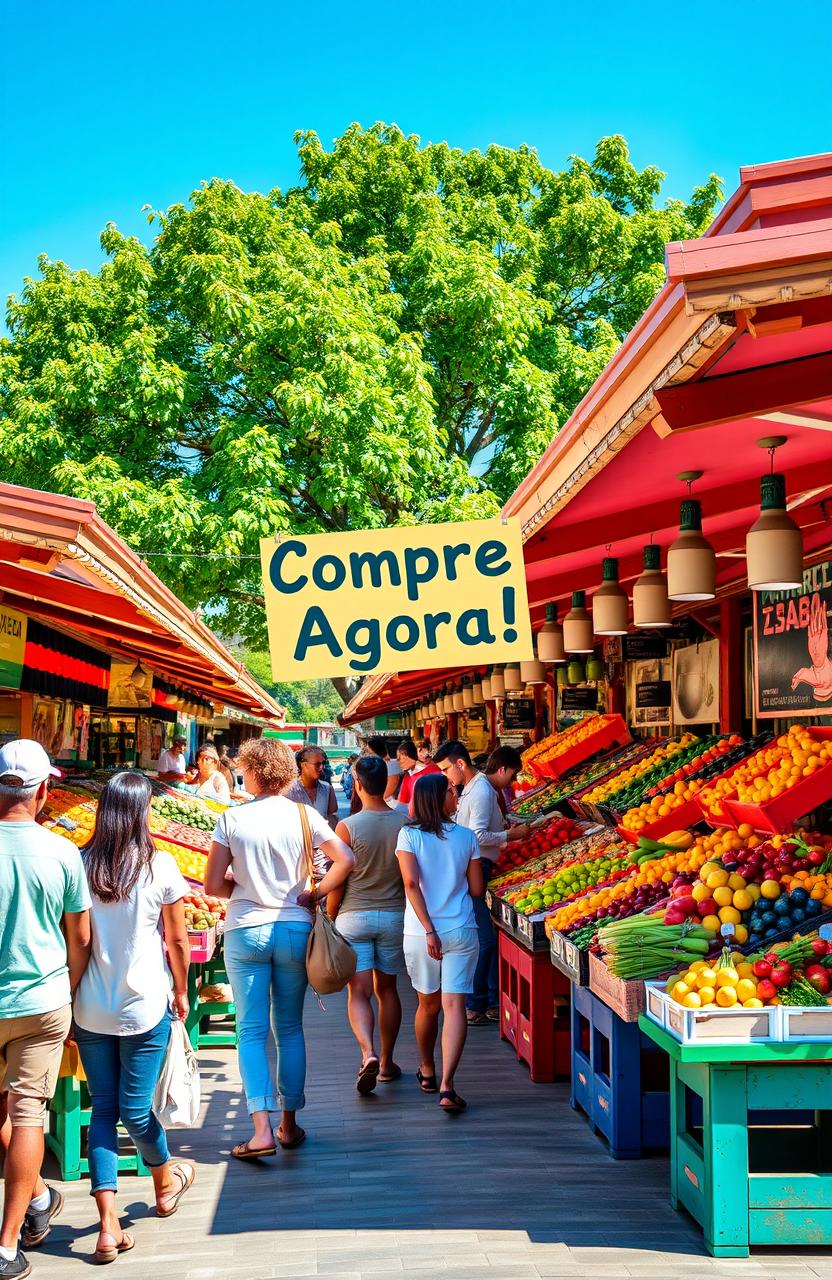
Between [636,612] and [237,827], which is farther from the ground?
[636,612]

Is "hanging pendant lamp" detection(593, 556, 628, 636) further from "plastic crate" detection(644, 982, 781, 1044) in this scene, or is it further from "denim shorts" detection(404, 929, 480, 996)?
"plastic crate" detection(644, 982, 781, 1044)

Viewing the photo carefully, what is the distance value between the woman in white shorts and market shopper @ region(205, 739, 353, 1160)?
0.95m

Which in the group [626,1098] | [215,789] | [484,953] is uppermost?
[215,789]

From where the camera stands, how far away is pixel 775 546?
4543 millimetres

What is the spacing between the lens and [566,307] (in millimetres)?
23625

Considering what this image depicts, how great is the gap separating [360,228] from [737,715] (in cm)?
1578

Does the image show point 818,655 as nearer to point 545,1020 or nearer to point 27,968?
point 545,1020

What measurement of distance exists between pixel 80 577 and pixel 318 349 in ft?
41.8

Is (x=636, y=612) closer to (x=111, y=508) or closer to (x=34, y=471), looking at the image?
(x=111, y=508)

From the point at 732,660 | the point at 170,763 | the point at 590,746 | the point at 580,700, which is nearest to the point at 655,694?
the point at 590,746

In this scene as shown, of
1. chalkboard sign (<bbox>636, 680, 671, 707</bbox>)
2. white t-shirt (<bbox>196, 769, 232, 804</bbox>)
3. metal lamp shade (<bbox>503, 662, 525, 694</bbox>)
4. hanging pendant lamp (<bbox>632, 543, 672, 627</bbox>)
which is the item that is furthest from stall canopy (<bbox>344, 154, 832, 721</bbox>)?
white t-shirt (<bbox>196, 769, 232, 804</bbox>)

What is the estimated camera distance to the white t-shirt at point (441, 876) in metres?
6.29

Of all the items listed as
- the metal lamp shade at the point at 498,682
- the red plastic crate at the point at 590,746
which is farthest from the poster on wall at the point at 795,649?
the metal lamp shade at the point at 498,682

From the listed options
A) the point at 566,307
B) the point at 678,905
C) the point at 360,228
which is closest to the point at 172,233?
the point at 360,228
